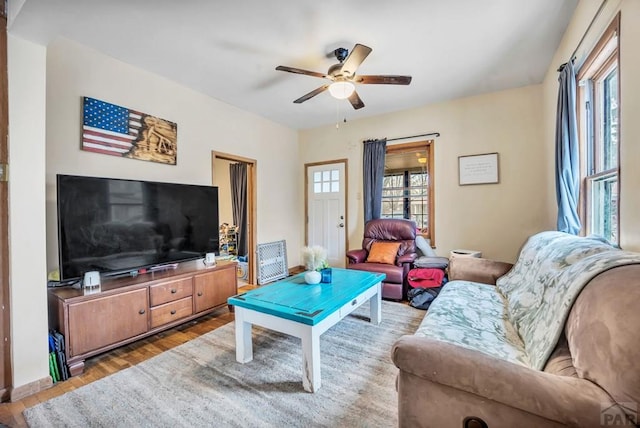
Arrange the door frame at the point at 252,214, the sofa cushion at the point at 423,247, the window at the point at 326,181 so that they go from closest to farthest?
the sofa cushion at the point at 423,247, the door frame at the point at 252,214, the window at the point at 326,181

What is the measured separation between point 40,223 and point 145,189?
858 mm

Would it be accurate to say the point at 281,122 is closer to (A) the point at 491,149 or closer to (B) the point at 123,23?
(B) the point at 123,23

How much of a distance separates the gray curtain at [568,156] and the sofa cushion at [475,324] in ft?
2.75

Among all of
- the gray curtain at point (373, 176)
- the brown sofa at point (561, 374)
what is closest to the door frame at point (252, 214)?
the gray curtain at point (373, 176)

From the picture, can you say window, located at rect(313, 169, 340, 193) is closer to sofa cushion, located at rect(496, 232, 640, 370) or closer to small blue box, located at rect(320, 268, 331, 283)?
small blue box, located at rect(320, 268, 331, 283)

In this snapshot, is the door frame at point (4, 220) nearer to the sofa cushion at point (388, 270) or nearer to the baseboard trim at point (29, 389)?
the baseboard trim at point (29, 389)

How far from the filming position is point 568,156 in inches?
87.3

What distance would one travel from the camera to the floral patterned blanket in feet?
3.81

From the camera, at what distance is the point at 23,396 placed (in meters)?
1.70

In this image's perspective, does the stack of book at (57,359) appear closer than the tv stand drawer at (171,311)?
Yes

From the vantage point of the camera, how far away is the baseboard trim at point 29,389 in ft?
5.49

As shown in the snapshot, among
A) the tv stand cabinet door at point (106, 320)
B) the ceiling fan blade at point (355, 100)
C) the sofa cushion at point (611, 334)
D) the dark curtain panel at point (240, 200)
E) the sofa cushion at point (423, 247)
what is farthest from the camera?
the dark curtain panel at point (240, 200)

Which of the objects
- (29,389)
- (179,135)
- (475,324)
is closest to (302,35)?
(179,135)

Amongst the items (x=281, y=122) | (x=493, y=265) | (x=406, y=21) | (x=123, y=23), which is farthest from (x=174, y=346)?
(x=281, y=122)
